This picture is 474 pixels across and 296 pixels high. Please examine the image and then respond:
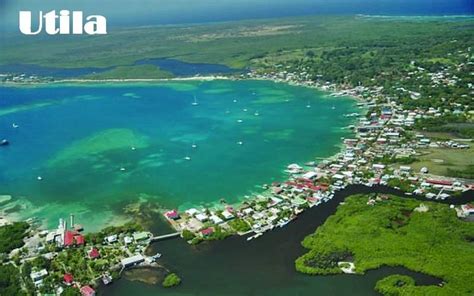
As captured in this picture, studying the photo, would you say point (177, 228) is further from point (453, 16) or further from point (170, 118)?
point (453, 16)

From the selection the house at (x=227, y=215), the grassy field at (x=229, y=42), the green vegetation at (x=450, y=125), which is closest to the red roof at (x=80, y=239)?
the house at (x=227, y=215)

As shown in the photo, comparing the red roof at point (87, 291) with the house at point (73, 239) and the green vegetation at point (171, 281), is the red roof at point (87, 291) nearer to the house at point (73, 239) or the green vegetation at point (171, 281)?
the green vegetation at point (171, 281)

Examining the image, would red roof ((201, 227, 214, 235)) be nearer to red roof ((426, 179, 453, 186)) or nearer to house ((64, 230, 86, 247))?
house ((64, 230, 86, 247))

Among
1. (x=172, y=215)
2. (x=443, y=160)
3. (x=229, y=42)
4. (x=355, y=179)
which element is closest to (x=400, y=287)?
(x=355, y=179)

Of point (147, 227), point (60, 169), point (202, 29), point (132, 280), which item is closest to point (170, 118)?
point (60, 169)

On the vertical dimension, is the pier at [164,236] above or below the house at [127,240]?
above

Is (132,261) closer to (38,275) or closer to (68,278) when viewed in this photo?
(68,278)

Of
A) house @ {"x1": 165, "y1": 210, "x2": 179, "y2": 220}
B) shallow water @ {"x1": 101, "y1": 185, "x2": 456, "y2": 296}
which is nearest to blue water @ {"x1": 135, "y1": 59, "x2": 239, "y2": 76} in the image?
house @ {"x1": 165, "y1": 210, "x2": 179, "y2": 220}
